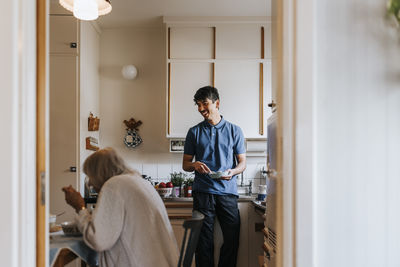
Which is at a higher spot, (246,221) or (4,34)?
(4,34)

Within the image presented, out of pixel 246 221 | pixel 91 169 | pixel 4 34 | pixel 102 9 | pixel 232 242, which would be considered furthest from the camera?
pixel 246 221

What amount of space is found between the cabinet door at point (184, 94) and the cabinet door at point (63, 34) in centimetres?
93

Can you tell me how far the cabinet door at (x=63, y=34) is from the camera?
3576mm

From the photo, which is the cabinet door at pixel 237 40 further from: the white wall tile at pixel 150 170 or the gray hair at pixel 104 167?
the gray hair at pixel 104 167

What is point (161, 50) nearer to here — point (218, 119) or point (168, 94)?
point (168, 94)

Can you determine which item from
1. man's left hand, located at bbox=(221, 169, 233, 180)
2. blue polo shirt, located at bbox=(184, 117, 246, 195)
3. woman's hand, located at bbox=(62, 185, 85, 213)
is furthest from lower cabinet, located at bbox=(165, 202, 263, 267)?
woman's hand, located at bbox=(62, 185, 85, 213)

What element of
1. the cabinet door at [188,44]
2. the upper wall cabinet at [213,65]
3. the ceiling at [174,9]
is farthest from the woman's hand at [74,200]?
the cabinet door at [188,44]

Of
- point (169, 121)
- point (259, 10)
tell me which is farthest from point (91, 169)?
point (259, 10)

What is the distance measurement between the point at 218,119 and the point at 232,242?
3.16 feet

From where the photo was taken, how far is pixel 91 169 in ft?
7.06

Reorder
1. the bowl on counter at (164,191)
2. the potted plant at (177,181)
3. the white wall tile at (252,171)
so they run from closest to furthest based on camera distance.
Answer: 1. the bowl on counter at (164,191)
2. the potted plant at (177,181)
3. the white wall tile at (252,171)

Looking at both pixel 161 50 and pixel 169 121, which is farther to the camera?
pixel 161 50

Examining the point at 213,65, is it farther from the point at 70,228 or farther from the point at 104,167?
the point at 70,228

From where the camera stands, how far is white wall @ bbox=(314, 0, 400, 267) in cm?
126
